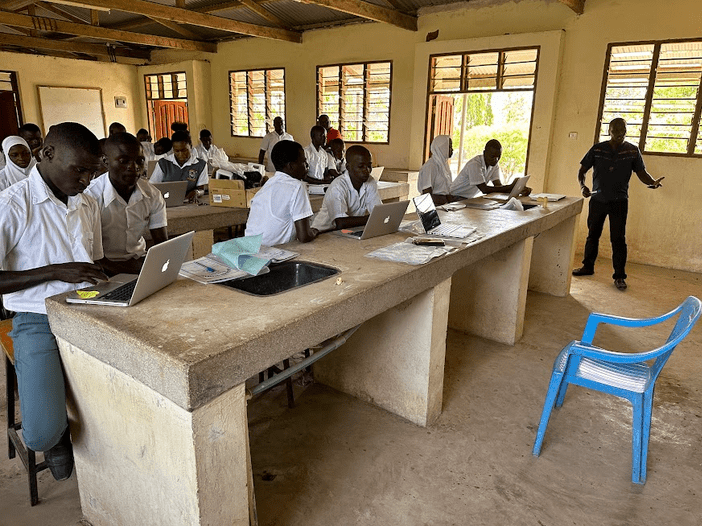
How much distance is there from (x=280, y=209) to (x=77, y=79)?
32.5 ft

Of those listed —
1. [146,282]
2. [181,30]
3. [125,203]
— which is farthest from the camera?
[181,30]

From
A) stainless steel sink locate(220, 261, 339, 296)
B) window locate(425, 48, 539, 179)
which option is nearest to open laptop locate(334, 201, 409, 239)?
stainless steel sink locate(220, 261, 339, 296)

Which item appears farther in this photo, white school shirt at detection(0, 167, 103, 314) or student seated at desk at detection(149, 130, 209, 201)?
student seated at desk at detection(149, 130, 209, 201)

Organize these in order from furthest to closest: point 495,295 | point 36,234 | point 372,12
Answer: point 372,12, point 495,295, point 36,234

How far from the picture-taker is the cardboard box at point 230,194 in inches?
153

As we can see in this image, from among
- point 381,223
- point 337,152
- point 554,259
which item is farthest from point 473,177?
point 381,223

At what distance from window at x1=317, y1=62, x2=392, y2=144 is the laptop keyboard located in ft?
20.7

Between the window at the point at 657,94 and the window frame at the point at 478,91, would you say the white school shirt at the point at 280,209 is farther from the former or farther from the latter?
the window at the point at 657,94

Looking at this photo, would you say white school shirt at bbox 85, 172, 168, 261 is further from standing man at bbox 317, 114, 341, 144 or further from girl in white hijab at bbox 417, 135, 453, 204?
standing man at bbox 317, 114, 341, 144

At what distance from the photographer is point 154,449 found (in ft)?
4.64

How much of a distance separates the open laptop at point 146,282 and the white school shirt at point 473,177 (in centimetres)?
369

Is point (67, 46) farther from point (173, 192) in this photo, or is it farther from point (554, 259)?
point (554, 259)

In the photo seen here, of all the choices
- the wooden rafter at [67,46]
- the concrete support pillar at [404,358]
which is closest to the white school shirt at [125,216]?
the concrete support pillar at [404,358]

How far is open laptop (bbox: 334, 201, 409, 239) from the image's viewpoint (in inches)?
102
